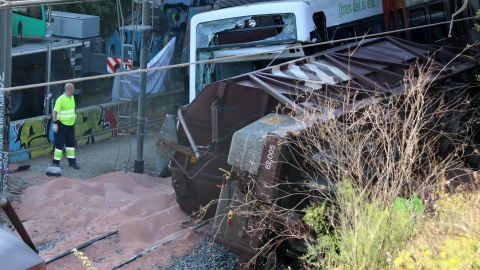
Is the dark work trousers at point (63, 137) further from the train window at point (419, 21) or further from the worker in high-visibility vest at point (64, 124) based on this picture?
the train window at point (419, 21)

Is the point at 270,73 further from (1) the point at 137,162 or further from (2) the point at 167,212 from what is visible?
(1) the point at 137,162

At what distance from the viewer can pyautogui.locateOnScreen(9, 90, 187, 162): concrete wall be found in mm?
11781

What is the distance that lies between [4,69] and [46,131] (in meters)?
3.98

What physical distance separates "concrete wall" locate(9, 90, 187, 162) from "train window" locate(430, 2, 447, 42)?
23.9 ft

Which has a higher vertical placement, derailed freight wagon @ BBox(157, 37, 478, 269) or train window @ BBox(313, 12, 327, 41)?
train window @ BBox(313, 12, 327, 41)

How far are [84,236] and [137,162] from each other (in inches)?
145

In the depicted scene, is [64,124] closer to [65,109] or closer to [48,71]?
[65,109]

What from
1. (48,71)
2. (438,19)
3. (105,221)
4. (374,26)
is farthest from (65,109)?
(438,19)

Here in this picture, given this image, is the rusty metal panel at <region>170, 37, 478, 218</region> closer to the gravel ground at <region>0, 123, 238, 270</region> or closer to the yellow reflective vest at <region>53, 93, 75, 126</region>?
the gravel ground at <region>0, 123, 238, 270</region>

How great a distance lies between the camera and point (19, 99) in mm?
12961

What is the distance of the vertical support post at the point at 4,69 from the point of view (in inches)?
336

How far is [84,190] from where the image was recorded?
32.6ft

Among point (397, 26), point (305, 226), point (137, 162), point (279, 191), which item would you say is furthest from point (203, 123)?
point (397, 26)

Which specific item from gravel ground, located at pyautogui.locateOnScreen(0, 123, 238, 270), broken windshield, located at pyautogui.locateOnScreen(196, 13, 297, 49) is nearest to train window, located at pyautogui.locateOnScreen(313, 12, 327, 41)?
broken windshield, located at pyautogui.locateOnScreen(196, 13, 297, 49)
